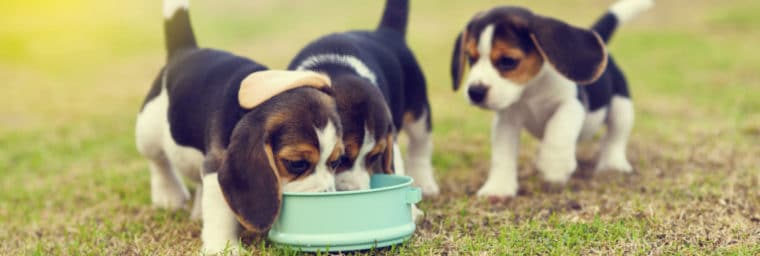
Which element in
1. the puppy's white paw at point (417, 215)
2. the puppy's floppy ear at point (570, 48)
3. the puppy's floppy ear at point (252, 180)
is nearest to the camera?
the puppy's floppy ear at point (252, 180)

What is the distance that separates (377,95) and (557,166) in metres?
1.61

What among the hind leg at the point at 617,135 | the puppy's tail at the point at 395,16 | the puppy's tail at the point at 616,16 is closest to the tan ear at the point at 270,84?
the puppy's tail at the point at 395,16

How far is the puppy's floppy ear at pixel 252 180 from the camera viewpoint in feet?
10.1

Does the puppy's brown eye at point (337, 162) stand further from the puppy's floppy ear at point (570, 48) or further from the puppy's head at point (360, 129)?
the puppy's floppy ear at point (570, 48)

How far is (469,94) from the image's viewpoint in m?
4.50

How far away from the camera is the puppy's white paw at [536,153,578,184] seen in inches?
183

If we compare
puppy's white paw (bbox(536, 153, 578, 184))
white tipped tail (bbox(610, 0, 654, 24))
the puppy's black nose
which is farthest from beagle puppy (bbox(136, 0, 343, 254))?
white tipped tail (bbox(610, 0, 654, 24))

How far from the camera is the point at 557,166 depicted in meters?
4.64

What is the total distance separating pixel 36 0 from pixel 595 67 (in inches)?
812

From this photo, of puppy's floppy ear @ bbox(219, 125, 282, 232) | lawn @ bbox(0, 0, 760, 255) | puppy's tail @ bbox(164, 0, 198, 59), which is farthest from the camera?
puppy's tail @ bbox(164, 0, 198, 59)

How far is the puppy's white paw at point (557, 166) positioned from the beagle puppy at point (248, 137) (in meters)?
1.79

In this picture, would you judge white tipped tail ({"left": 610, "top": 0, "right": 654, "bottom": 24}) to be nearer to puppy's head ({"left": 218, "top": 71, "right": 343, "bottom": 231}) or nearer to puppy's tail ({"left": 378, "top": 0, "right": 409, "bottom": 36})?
puppy's tail ({"left": 378, "top": 0, "right": 409, "bottom": 36})

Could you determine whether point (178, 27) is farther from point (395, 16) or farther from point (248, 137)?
point (248, 137)

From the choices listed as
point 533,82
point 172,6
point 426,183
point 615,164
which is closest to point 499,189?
point 426,183
